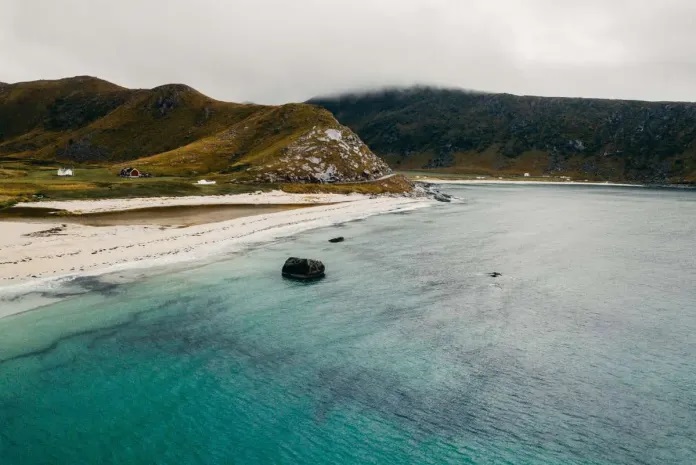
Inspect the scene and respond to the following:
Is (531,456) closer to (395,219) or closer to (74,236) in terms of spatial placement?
(74,236)

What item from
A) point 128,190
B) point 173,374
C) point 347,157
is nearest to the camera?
point 173,374

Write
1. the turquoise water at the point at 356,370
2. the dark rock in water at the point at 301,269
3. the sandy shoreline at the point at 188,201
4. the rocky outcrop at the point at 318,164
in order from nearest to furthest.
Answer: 1. the turquoise water at the point at 356,370
2. the dark rock in water at the point at 301,269
3. the sandy shoreline at the point at 188,201
4. the rocky outcrop at the point at 318,164

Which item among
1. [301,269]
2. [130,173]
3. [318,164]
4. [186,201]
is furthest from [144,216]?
[318,164]

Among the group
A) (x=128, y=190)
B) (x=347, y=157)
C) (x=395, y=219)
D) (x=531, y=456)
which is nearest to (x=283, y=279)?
(x=531, y=456)

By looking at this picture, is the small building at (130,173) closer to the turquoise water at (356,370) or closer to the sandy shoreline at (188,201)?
the sandy shoreline at (188,201)

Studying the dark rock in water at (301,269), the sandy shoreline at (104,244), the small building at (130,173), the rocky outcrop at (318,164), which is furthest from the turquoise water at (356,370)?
the small building at (130,173)
